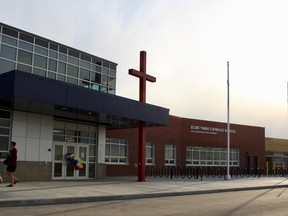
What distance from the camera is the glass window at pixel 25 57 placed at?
70.4 ft

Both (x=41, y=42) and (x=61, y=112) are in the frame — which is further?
(x=41, y=42)

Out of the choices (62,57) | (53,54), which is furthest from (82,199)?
(62,57)

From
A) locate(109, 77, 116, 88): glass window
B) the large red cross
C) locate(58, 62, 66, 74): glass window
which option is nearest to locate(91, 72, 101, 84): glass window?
locate(109, 77, 116, 88): glass window

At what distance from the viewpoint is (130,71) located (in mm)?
23266

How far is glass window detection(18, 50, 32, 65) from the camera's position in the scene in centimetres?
2147

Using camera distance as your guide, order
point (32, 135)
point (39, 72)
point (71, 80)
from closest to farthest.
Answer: point (32, 135) < point (39, 72) < point (71, 80)

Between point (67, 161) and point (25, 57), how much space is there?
647 centimetres

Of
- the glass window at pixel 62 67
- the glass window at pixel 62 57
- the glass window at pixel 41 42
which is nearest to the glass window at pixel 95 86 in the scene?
the glass window at pixel 62 67

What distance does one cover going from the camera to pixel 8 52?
Result: 20.9m

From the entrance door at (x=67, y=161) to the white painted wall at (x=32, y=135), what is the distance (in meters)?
1.28

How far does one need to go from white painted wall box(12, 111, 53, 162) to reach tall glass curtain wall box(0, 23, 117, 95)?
2534 millimetres

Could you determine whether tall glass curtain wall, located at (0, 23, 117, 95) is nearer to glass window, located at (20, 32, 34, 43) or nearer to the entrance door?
glass window, located at (20, 32, 34, 43)

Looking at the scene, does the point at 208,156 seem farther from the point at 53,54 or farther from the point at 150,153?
the point at 53,54

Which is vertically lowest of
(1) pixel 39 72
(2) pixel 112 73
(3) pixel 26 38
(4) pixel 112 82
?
(1) pixel 39 72
